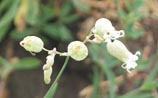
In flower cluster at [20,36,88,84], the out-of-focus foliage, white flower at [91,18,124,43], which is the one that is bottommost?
flower cluster at [20,36,88,84]

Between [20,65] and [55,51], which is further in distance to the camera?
[20,65]

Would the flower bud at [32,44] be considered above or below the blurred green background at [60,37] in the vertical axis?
below

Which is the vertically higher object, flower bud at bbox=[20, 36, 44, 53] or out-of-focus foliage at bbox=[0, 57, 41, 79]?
out-of-focus foliage at bbox=[0, 57, 41, 79]

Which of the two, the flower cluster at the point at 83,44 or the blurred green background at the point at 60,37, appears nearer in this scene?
the flower cluster at the point at 83,44

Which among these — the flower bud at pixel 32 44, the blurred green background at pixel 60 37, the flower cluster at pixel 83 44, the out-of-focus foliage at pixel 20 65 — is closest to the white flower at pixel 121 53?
the flower cluster at pixel 83 44

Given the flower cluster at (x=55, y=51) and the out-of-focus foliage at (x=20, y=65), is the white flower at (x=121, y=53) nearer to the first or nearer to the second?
the flower cluster at (x=55, y=51)

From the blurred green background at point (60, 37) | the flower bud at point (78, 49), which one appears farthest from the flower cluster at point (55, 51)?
the blurred green background at point (60, 37)

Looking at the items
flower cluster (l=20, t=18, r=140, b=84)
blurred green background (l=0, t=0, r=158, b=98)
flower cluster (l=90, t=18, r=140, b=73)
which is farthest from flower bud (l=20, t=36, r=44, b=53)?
blurred green background (l=0, t=0, r=158, b=98)

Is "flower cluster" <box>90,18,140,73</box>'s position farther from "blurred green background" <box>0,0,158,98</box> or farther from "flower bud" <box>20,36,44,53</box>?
"blurred green background" <box>0,0,158,98</box>

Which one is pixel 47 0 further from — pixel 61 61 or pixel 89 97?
pixel 89 97

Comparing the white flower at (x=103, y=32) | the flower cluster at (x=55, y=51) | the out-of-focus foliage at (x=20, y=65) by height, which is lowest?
the flower cluster at (x=55, y=51)

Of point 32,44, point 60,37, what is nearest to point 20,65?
point 60,37

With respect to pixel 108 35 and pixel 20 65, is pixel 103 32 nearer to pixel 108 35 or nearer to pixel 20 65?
pixel 108 35
